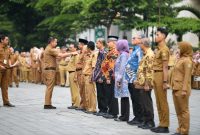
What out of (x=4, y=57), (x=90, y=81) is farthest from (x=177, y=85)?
(x=4, y=57)

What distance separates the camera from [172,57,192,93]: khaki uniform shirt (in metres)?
11.2

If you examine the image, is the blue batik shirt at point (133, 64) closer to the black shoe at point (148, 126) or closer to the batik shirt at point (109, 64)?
the black shoe at point (148, 126)

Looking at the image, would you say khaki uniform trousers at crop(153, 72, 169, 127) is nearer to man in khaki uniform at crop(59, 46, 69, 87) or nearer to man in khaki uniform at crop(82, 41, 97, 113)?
man in khaki uniform at crop(82, 41, 97, 113)

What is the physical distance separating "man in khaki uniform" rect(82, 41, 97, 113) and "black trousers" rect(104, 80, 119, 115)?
82 centimetres

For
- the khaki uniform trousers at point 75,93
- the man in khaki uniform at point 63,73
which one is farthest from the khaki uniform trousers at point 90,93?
the man in khaki uniform at point 63,73

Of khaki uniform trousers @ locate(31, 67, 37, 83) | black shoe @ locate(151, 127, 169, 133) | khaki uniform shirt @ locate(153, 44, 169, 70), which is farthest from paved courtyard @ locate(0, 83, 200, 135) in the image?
khaki uniform trousers @ locate(31, 67, 37, 83)

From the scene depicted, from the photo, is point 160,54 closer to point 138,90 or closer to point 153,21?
point 138,90

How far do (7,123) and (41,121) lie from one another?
908 mm

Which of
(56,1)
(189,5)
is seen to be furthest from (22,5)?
(189,5)

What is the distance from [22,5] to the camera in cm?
4278

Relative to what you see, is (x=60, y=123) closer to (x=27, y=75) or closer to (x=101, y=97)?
(x=101, y=97)

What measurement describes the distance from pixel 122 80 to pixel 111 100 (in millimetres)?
1283

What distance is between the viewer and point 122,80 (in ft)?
45.3

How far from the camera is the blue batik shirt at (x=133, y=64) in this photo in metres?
13.2
